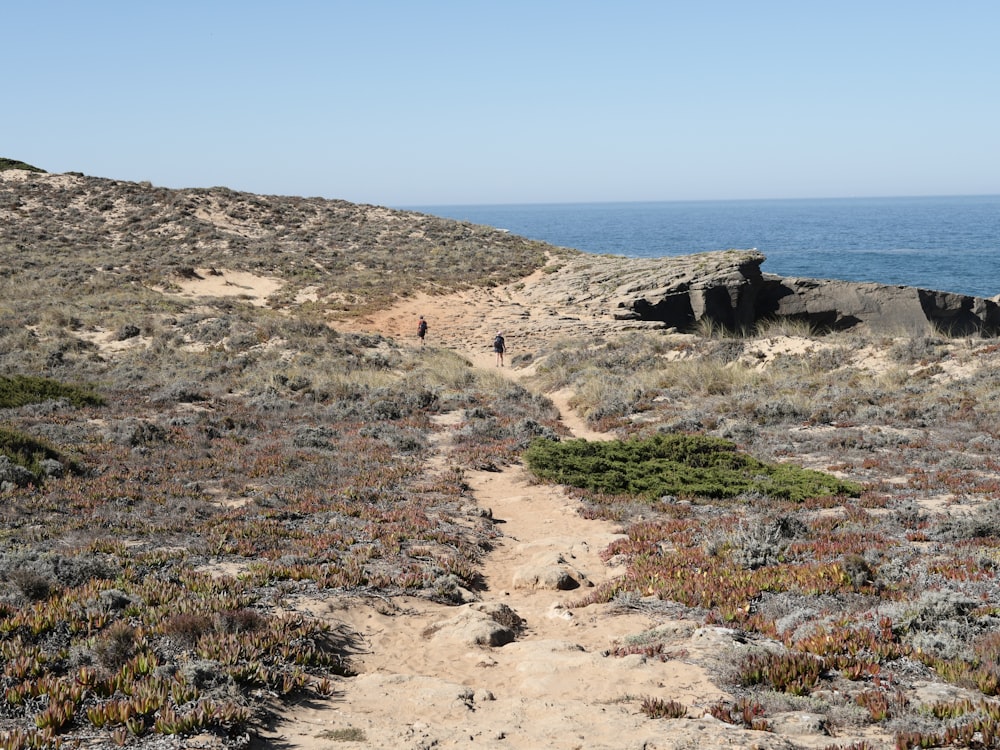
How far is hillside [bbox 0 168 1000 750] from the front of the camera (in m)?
5.75

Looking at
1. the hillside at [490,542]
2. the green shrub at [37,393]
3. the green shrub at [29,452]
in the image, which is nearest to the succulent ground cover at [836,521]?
the hillside at [490,542]

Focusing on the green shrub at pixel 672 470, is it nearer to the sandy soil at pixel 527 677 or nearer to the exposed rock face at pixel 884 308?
the sandy soil at pixel 527 677

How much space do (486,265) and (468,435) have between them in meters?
32.0

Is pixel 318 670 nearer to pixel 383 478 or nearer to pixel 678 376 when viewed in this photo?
pixel 383 478

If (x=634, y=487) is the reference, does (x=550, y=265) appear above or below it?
above

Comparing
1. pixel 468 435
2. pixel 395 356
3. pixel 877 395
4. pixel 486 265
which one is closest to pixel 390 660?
pixel 468 435

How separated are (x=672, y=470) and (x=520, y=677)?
8548 millimetres

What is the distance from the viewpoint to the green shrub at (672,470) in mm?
13117

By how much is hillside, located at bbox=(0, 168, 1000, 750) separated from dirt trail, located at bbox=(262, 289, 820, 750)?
0.04m

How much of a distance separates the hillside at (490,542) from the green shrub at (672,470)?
7cm

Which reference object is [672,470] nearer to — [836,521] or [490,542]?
[836,521]

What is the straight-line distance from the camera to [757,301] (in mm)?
41406

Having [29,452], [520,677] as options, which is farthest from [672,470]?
[29,452]

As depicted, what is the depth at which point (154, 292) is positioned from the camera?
119 feet
